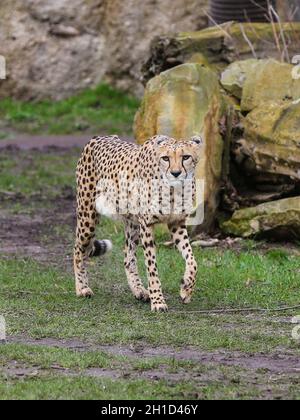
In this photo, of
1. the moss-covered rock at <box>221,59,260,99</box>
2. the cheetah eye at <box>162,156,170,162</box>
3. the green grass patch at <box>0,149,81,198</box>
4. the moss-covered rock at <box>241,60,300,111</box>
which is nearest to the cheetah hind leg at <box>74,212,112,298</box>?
the cheetah eye at <box>162,156,170,162</box>

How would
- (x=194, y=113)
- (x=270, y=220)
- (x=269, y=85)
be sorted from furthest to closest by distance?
1. (x=269, y=85)
2. (x=194, y=113)
3. (x=270, y=220)

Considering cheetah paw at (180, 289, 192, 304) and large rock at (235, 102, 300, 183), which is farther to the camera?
large rock at (235, 102, 300, 183)

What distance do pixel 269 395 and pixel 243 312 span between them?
2.05 m

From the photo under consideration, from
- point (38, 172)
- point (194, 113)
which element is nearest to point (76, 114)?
point (38, 172)

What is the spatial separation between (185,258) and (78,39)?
32.7 feet

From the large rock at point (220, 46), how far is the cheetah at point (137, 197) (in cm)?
338

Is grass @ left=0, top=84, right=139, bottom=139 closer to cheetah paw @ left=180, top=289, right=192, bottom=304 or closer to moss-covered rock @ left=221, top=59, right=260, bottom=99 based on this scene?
moss-covered rock @ left=221, top=59, right=260, bottom=99

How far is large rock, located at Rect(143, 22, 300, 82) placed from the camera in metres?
11.8

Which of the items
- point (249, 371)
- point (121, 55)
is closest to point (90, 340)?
point (249, 371)

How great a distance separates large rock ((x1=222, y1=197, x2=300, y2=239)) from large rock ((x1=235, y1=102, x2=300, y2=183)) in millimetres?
296

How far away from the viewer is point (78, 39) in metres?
17.2

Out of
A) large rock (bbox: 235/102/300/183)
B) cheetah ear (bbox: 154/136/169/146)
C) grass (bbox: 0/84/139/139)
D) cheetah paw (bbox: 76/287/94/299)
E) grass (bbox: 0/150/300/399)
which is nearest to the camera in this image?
grass (bbox: 0/150/300/399)

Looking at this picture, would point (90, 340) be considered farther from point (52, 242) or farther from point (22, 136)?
point (22, 136)

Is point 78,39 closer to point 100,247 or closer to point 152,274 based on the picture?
point 100,247
